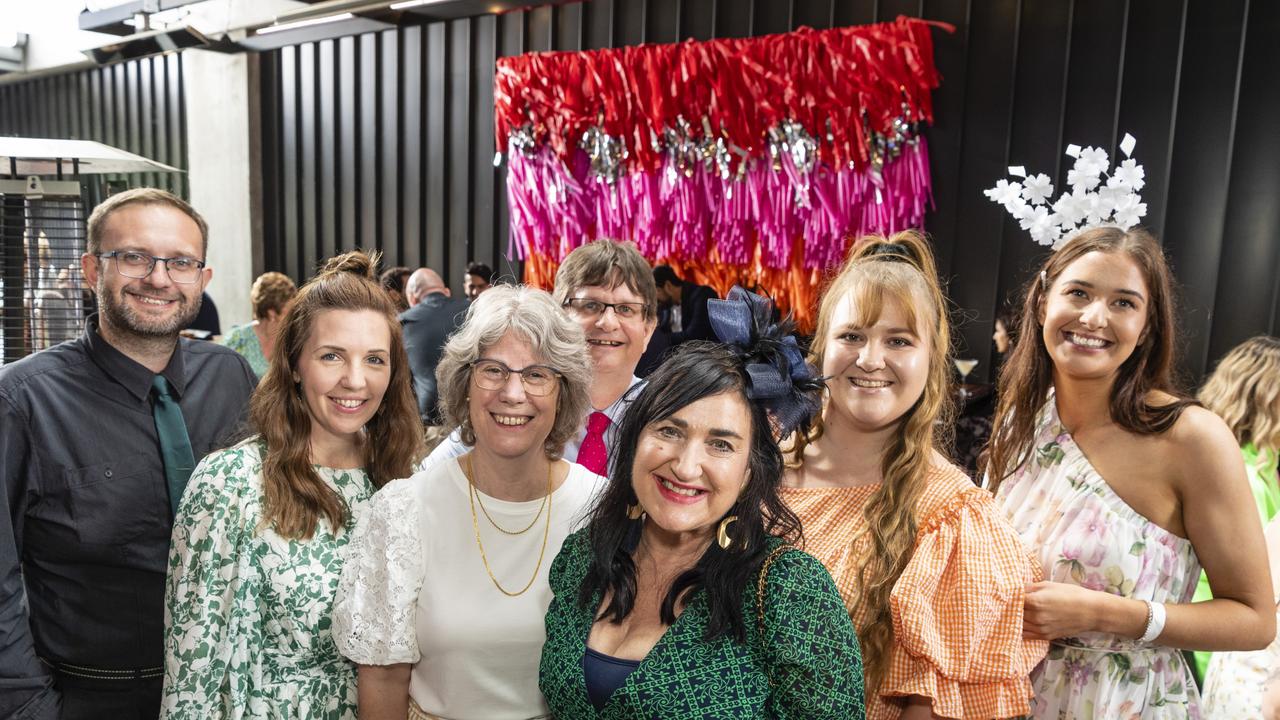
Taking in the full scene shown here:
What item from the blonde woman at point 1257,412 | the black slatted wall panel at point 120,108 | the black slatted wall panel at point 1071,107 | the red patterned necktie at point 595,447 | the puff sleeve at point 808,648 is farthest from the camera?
the black slatted wall panel at point 120,108

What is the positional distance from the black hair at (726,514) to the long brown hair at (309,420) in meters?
0.66

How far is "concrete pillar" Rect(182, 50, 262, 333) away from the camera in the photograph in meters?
6.85

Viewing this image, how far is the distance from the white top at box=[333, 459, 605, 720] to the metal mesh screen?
1604 mm

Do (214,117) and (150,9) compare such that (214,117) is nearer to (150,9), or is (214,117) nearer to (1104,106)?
(150,9)

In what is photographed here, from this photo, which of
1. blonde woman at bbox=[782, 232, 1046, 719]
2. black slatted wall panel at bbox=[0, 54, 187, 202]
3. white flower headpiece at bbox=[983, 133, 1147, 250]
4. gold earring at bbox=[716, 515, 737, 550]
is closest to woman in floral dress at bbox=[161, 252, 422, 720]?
gold earring at bbox=[716, 515, 737, 550]

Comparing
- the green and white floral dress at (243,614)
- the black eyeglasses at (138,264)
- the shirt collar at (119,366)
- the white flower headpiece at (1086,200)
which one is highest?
the white flower headpiece at (1086,200)

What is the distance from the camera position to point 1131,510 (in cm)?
193

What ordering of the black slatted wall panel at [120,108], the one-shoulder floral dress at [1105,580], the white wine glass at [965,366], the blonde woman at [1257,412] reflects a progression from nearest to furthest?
the one-shoulder floral dress at [1105,580]
the blonde woman at [1257,412]
the white wine glass at [965,366]
the black slatted wall panel at [120,108]

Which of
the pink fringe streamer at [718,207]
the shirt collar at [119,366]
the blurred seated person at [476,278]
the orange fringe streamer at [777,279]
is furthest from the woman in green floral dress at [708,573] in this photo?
the blurred seated person at [476,278]

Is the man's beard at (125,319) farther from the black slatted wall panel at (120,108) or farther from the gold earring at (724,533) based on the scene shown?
the black slatted wall panel at (120,108)

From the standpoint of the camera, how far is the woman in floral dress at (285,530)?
Answer: 1.73 meters

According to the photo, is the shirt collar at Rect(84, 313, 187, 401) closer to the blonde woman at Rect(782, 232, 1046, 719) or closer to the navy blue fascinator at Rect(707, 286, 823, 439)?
the navy blue fascinator at Rect(707, 286, 823, 439)

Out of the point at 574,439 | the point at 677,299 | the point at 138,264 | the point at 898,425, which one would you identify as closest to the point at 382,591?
the point at 574,439

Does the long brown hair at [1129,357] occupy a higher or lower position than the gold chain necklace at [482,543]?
higher
